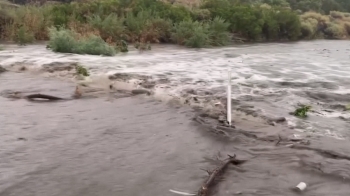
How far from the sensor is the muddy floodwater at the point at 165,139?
4.42m

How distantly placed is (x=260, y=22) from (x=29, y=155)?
24344 millimetres

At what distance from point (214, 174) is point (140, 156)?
1.02 metres

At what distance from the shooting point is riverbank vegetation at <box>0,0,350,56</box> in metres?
17.1

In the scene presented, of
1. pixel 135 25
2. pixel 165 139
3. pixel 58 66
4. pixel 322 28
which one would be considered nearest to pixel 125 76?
pixel 58 66

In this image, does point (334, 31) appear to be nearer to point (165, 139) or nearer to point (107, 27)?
point (107, 27)

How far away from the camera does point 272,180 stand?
456 cm

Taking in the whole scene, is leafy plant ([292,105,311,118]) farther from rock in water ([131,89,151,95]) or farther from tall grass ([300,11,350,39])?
tall grass ([300,11,350,39])

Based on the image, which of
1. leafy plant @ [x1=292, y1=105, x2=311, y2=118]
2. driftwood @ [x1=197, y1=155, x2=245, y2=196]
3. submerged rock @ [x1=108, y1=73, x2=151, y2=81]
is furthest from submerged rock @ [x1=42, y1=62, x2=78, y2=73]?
driftwood @ [x1=197, y1=155, x2=245, y2=196]

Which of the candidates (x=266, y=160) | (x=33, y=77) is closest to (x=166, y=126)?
(x=266, y=160)

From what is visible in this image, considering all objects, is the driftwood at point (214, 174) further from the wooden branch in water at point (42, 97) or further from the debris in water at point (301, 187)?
the wooden branch in water at point (42, 97)

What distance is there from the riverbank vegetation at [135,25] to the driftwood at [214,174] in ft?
35.3

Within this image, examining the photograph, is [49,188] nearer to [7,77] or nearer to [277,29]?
[7,77]

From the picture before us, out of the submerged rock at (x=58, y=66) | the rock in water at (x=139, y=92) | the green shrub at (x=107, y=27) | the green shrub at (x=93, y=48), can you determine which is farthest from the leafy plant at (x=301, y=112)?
the green shrub at (x=107, y=27)

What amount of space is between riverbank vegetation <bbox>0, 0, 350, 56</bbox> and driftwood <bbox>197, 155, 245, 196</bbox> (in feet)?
35.3
